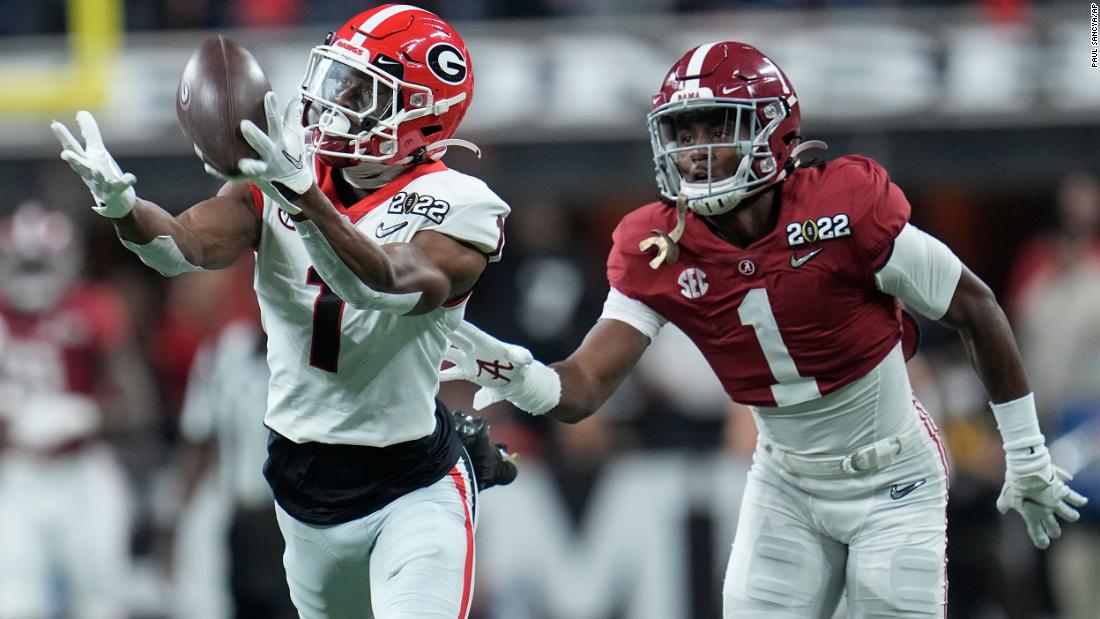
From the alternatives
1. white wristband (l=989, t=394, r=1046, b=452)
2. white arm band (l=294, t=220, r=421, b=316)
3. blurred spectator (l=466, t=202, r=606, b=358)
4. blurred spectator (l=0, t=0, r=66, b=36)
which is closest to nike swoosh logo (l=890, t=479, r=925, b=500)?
white wristband (l=989, t=394, r=1046, b=452)

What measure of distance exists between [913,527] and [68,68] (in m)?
6.24

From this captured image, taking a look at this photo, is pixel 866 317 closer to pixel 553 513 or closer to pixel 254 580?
pixel 254 580

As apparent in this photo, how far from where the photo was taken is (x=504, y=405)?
786cm

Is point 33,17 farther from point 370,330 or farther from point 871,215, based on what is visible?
point 871,215

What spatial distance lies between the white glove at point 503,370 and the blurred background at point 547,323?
94.6 inches

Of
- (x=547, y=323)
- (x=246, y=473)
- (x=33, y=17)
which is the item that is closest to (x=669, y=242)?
(x=246, y=473)

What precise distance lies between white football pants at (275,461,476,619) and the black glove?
171 millimetres

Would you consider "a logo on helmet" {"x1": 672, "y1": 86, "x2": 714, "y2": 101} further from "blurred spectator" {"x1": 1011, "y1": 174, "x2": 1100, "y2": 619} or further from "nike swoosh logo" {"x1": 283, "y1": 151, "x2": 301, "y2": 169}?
"blurred spectator" {"x1": 1011, "y1": 174, "x2": 1100, "y2": 619}

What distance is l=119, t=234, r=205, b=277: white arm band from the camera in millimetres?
3514

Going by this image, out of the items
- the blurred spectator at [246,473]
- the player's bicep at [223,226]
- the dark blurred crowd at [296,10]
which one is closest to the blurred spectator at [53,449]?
the blurred spectator at [246,473]

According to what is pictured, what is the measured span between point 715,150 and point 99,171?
1509 mm

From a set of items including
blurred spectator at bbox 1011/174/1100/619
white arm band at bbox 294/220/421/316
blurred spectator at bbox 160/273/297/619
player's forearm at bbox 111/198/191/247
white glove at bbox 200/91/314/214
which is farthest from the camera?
blurred spectator at bbox 1011/174/1100/619

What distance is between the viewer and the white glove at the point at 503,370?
4137 millimetres

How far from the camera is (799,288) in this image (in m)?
4.12
